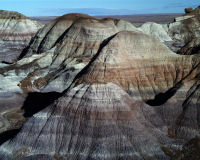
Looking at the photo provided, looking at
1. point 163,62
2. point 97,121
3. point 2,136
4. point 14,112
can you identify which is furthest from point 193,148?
point 14,112

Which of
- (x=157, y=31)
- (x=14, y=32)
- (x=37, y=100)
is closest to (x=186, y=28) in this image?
(x=157, y=31)

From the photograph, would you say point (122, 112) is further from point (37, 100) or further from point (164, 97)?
point (37, 100)

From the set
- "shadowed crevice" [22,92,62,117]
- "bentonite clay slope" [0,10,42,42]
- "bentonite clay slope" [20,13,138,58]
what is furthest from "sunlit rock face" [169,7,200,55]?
"shadowed crevice" [22,92,62,117]

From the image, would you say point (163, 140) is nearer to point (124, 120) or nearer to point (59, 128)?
point (124, 120)

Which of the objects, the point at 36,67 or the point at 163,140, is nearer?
the point at 163,140

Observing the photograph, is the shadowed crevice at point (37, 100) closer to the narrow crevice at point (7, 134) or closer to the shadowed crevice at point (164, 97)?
the narrow crevice at point (7, 134)
